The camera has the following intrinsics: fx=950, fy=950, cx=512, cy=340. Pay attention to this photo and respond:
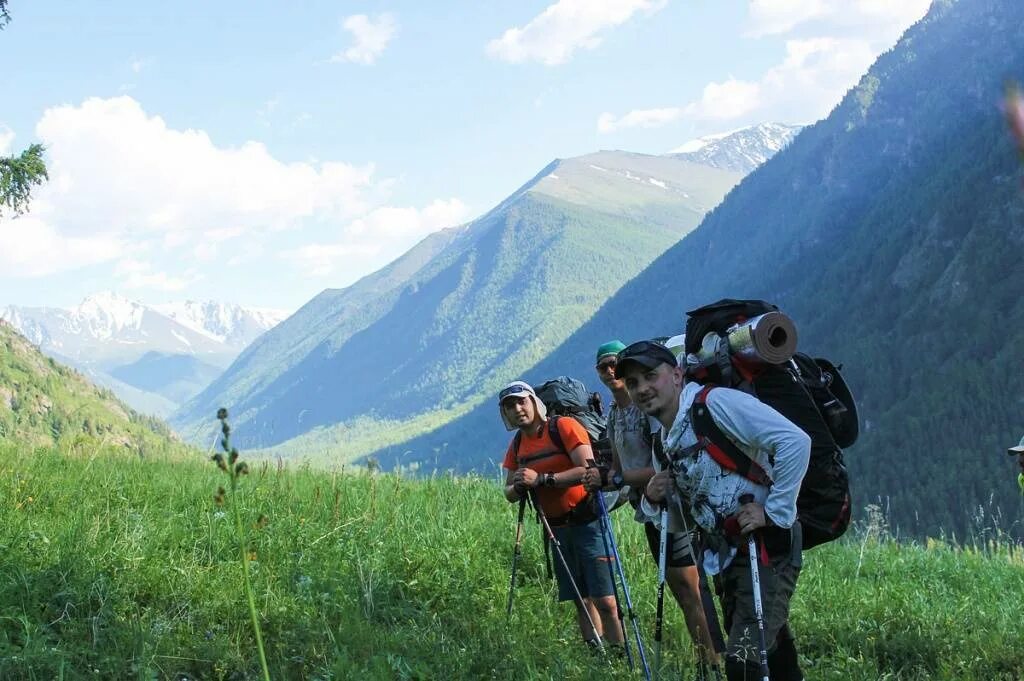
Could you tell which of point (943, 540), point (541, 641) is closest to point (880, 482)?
point (943, 540)

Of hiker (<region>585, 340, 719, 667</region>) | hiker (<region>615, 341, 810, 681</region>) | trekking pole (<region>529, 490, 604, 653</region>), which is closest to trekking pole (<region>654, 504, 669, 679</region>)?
hiker (<region>615, 341, 810, 681</region>)

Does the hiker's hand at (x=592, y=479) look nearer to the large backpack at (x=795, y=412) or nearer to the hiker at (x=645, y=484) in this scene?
the hiker at (x=645, y=484)

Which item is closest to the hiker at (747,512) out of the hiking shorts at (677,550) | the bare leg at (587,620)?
the hiking shorts at (677,550)

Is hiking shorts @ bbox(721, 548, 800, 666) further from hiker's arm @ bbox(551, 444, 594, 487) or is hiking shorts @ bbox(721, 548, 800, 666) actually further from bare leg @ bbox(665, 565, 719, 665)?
hiker's arm @ bbox(551, 444, 594, 487)

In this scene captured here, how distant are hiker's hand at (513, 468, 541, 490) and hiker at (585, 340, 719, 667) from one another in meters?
0.35

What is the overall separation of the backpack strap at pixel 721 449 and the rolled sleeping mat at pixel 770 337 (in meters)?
0.30

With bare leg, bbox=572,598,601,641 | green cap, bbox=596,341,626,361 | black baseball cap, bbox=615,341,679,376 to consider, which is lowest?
bare leg, bbox=572,598,601,641

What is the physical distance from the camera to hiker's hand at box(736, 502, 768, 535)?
4.14 metres

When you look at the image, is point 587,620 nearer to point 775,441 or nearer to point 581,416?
point 581,416

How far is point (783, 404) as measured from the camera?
4.39m

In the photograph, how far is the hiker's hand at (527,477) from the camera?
6.11 m

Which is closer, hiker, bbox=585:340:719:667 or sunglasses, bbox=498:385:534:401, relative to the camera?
hiker, bbox=585:340:719:667

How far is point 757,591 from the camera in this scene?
13.5 feet

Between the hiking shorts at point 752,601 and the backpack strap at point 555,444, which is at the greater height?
the backpack strap at point 555,444
